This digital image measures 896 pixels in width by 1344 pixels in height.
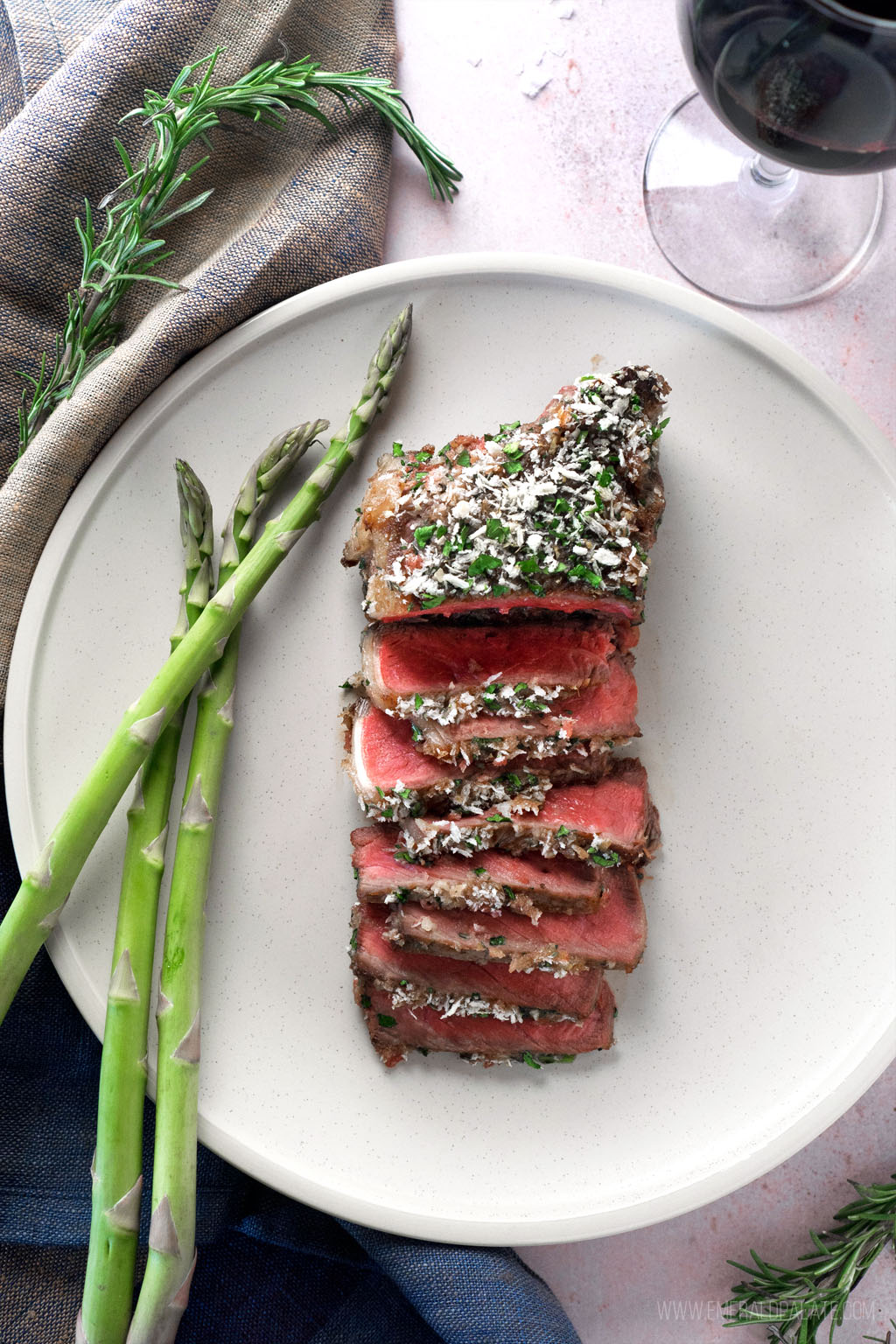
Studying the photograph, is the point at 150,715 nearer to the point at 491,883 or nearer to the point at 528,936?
the point at 491,883

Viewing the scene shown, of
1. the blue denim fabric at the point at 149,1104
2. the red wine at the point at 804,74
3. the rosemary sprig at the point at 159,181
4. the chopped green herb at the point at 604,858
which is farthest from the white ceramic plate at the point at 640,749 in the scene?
the red wine at the point at 804,74

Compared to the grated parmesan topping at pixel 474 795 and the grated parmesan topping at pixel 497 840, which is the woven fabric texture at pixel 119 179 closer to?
the grated parmesan topping at pixel 474 795

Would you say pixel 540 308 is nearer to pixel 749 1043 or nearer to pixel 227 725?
pixel 227 725

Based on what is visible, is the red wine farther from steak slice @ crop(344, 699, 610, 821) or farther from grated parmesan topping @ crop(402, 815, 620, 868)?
grated parmesan topping @ crop(402, 815, 620, 868)

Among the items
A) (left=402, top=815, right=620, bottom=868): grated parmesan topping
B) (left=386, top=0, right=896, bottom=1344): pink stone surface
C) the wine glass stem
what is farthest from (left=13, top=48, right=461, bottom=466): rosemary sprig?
(left=402, top=815, right=620, bottom=868): grated parmesan topping

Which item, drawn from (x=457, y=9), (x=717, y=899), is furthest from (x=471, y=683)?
(x=457, y=9)
